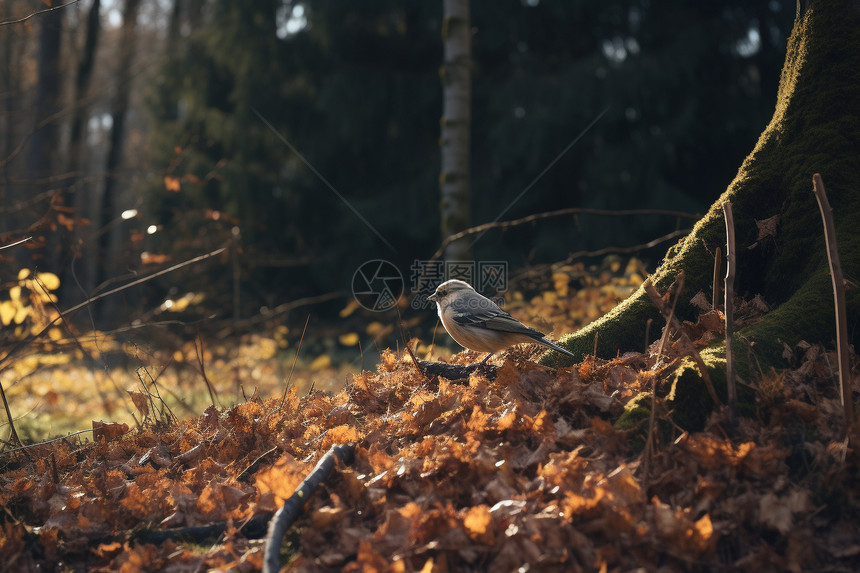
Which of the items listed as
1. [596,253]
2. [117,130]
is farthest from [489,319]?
[117,130]

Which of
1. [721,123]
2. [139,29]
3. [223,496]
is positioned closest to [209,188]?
[721,123]

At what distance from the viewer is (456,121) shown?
814cm

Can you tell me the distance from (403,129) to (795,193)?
36.7ft

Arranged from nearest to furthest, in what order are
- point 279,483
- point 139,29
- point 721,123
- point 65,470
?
point 279,483 → point 65,470 → point 721,123 → point 139,29

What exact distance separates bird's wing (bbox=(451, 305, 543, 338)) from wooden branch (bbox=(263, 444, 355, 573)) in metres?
1.69

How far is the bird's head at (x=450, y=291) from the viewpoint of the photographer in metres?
5.38

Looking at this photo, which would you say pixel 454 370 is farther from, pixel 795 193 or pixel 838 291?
pixel 795 193

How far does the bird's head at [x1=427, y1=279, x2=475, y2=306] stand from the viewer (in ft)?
17.6

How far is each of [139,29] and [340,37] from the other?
1686 centimetres

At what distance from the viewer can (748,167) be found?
436 cm

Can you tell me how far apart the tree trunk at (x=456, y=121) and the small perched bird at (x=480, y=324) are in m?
3.02

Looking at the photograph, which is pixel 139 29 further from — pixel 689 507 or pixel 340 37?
pixel 689 507

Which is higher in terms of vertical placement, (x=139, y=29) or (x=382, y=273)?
(x=139, y=29)

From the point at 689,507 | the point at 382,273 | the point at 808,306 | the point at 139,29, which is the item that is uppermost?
the point at 139,29
